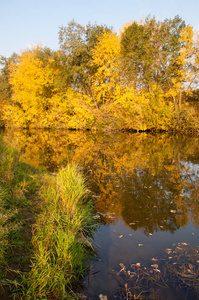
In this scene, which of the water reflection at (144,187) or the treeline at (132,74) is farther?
the treeline at (132,74)

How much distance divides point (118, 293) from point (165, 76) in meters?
22.3

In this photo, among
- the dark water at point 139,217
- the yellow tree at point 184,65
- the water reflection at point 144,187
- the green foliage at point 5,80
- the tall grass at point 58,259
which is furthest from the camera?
the green foliage at point 5,80

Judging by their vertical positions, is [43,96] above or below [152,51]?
below

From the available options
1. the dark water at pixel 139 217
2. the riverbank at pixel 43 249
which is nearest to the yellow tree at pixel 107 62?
the dark water at pixel 139 217

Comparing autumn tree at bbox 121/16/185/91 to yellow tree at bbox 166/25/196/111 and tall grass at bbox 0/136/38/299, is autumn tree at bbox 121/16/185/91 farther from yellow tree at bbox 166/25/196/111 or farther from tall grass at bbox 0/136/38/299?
tall grass at bbox 0/136/38/299

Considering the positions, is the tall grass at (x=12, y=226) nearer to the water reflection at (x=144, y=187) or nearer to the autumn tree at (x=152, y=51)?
the water reflection at (x=144, y=187)

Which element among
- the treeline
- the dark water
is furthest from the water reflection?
the treeline

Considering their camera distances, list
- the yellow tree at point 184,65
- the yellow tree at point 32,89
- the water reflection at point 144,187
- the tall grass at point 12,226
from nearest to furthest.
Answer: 1. the tall grass at point 12,226
2. the water reflection at point 144,187
3. the yellow tree at point 184,65
4. the yellow tree at point 32,89

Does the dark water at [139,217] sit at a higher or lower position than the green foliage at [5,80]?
lower

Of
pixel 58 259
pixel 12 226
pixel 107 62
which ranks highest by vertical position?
pixel 107 62

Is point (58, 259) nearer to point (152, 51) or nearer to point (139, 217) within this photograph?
point (139, 217)

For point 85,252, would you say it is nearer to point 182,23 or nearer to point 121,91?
point 121,91

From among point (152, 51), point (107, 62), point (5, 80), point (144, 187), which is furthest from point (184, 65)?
point (5, 80)

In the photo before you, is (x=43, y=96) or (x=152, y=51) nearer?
(x=152, y=51)
